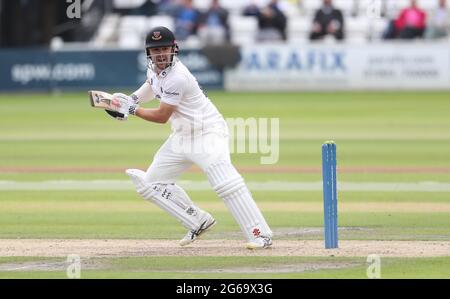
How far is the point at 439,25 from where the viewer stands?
28.4m

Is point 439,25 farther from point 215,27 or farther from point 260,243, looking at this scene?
point 260,243

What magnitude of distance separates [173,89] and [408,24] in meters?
19.4

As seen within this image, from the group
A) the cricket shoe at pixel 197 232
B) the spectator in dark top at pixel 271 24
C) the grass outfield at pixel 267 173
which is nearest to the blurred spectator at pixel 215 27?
the spectator in dark top at pixel 271 24

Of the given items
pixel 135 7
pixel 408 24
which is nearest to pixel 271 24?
pixel 408 24

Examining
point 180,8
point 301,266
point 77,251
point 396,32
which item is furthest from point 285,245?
point 180,8

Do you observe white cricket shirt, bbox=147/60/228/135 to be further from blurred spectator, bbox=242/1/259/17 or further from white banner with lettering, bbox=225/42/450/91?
blurred spectator, bbox=242/1/259/17

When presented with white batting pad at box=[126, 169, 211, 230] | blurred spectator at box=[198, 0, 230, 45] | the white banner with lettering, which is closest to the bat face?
white batting pad at box=[126, 169, 211, 230]

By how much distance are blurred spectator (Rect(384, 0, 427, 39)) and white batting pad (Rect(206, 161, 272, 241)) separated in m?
19.4

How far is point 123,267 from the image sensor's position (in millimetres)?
9055

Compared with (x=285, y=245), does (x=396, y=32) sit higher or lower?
higher

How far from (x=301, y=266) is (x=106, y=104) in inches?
82.1

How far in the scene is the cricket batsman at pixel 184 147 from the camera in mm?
9617
